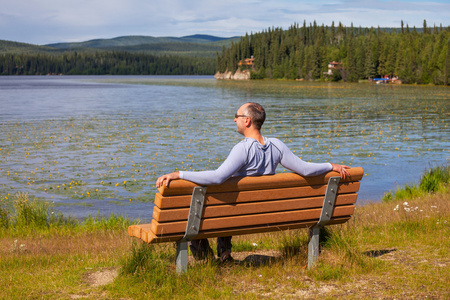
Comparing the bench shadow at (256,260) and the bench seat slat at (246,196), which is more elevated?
the bench seat slat at (246,196)

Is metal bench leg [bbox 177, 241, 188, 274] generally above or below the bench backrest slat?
below

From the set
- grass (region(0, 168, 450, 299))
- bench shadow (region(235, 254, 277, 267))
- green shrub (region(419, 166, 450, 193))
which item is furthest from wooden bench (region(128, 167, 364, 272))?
green shrub (region(419, 166, 450, 193))

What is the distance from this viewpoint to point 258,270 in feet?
20.1

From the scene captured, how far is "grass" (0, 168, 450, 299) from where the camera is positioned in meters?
5.44

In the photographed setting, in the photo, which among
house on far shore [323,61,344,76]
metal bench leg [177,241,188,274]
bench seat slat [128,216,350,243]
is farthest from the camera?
house on far shore [323,61,344,76]

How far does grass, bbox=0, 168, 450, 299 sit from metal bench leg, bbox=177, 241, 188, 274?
0.31 feet

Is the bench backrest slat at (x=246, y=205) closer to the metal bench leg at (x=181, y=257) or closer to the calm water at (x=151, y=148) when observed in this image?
the metal bench leg at (x=181, y=257)

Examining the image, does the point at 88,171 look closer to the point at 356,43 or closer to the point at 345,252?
the point at 345,252

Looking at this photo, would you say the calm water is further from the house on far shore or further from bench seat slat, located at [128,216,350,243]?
the house on far shore

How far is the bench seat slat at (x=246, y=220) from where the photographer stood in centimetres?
527

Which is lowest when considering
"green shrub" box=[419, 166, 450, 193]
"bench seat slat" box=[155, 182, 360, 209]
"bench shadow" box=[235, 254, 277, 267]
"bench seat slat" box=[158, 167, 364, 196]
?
"green shrub" box=[419, 166, 450, 193]

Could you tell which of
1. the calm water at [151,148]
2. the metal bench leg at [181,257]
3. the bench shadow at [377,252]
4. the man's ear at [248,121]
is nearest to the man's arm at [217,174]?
the man's ear at [248,121]

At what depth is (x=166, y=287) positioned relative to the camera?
5.35m

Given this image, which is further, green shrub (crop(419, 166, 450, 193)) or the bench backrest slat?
green shrub (crop(419, 166, 450, 193))
